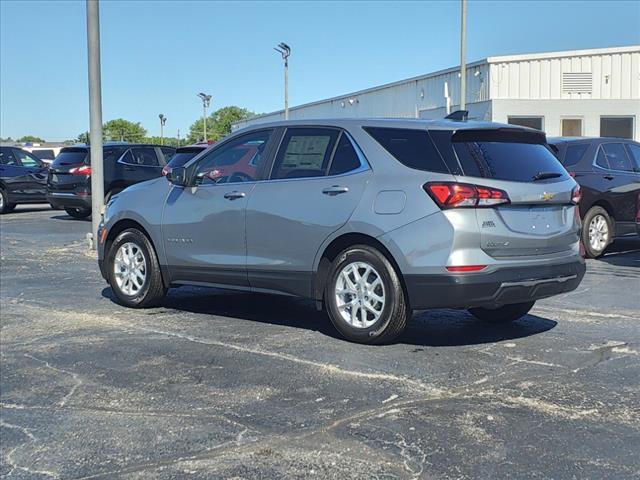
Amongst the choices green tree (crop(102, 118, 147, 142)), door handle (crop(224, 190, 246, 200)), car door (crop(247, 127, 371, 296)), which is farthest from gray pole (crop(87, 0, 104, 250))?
green tree (crop(102, 118, 147, 142))

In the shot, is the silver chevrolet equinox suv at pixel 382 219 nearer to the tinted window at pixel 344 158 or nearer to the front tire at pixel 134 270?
the tinted window at pixel 344 158

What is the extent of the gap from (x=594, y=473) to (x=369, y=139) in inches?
126

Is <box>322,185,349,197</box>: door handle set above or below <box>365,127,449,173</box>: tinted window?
below

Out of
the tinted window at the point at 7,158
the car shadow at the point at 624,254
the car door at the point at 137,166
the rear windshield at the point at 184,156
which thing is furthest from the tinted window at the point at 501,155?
the tinted window at the point at 7,158

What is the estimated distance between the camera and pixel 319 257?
6.02m

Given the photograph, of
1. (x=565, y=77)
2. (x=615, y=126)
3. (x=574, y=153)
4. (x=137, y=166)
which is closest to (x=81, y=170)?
(x=137, y=166)

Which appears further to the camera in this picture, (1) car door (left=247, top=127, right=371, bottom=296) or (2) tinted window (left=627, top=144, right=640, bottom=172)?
(2) tinted window (left=627, top=144, right=640, bottom=172)

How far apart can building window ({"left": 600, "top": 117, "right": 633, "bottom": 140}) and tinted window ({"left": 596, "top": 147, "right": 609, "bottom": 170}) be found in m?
15.7

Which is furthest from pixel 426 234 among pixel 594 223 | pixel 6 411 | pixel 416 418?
pixel 594 223

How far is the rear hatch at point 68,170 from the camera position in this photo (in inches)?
664

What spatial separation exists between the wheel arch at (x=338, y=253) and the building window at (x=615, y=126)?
22169mm

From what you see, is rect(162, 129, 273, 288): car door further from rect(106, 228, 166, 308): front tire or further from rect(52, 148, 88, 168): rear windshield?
rect(52, 148, 88, 168): rear windshield

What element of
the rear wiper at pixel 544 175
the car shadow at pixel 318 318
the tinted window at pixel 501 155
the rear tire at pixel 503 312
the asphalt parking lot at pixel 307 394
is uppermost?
the tinted window at pixel 501 155

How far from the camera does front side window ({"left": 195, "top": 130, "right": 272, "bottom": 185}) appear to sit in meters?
6.66
